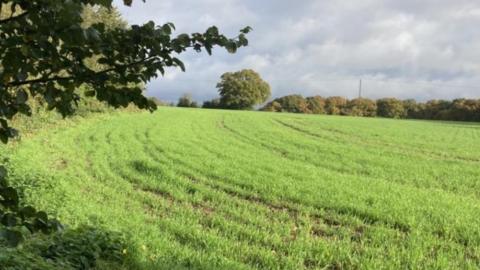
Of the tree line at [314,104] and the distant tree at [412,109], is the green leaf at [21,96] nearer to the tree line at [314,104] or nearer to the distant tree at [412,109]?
the tree line at [314,104]

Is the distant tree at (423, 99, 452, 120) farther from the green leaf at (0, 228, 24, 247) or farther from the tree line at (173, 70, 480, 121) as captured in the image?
the green leaf at (0, 228, 24, 247)

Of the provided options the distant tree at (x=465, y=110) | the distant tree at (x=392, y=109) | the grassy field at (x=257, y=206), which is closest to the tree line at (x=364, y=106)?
the distant tree at (x=392, y=109)

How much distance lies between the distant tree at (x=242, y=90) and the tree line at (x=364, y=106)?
418cm

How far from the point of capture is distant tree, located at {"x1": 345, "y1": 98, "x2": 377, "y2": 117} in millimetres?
108125

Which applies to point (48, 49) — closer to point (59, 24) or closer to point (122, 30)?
point (59, 24)

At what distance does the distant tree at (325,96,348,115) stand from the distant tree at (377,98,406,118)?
24.8 ft

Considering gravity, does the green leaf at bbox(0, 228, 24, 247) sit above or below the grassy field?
above

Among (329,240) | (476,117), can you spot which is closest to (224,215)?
(329,240)

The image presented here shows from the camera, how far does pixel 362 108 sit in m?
109

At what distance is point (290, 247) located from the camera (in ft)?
24.2

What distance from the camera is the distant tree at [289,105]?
10869 cm

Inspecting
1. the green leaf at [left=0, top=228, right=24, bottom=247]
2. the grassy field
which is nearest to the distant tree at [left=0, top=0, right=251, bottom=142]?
the green leaf at [left=0, top=228, right=24, bottom=247]

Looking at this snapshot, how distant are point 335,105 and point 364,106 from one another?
6168 millimetres

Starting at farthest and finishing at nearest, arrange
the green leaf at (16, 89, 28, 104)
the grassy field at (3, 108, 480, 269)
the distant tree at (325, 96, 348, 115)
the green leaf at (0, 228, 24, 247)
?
the distant tree at (325, 96, 348, 115), the grassy field at (3, 108, 480, 269), the green leaf at (16, 89, 28, 104), the green leaf at (0, 228, 24, 247)
